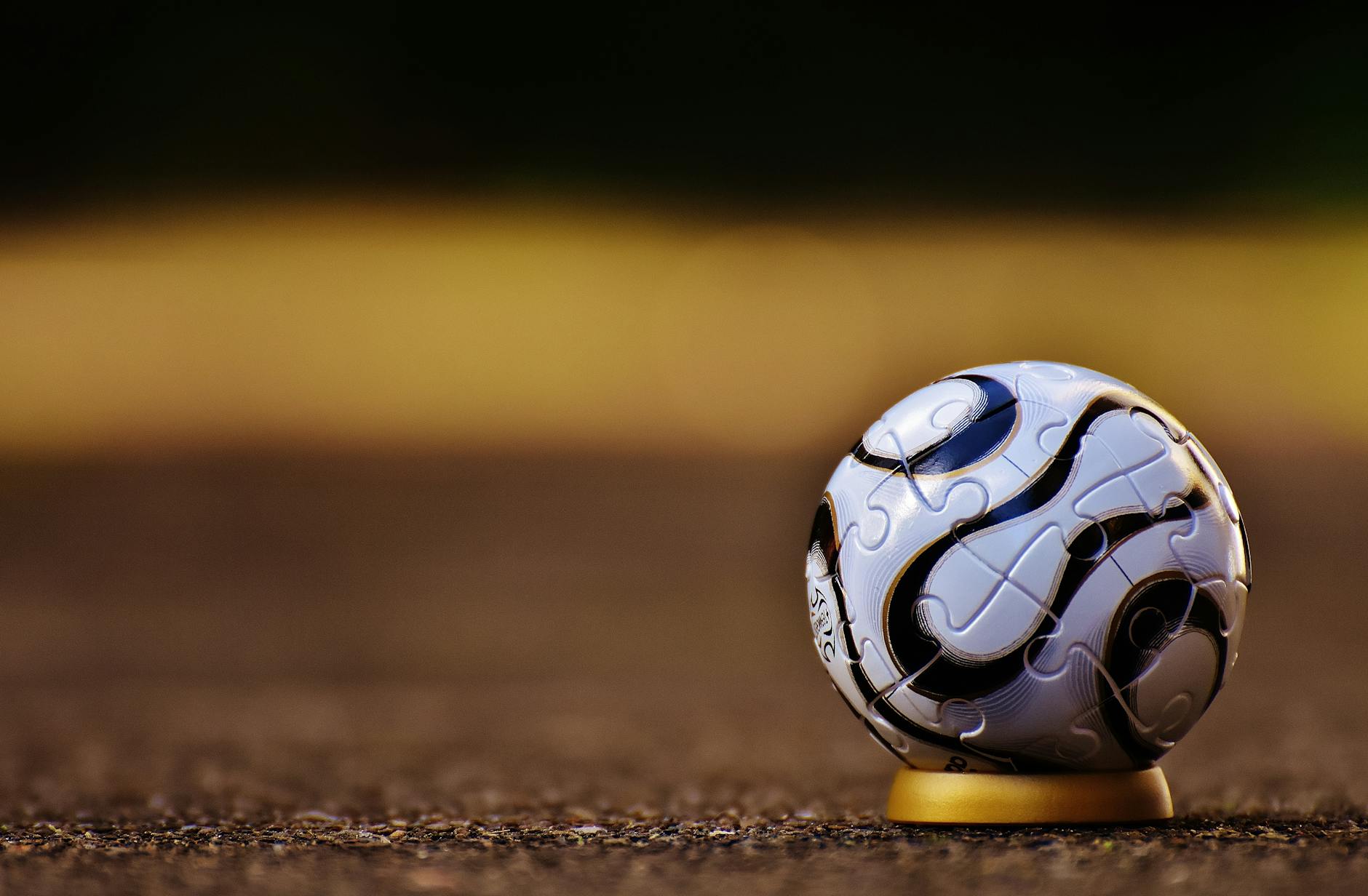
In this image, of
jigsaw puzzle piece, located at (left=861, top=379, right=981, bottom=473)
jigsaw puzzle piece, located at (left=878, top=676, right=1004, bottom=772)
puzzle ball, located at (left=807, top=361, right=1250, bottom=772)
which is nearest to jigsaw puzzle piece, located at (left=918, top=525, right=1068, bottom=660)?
puzzle ball, located at (left=807, top=361, right=1250, bottom=772)

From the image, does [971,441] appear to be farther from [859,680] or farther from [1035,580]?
[859,680]

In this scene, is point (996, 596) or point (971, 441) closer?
point (996, 596)

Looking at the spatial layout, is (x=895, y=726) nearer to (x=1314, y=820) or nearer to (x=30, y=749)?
(x=1314, y=820)

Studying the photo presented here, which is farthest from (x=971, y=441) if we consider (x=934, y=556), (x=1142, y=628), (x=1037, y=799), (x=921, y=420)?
(x=1037, y=799)

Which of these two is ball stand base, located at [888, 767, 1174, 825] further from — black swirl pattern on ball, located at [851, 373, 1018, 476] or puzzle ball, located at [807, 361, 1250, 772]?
black swirl pattern on ball, located at [851, 373, 1018, 476]

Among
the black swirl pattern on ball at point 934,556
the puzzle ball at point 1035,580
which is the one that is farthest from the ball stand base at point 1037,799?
the black swirl pattern on ball at point 934,556

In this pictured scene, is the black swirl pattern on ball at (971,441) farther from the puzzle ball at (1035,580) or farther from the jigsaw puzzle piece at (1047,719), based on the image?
the jigsaw puzzle piece at (1047,719)

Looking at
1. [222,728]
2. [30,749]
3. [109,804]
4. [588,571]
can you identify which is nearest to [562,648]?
[588,571]
